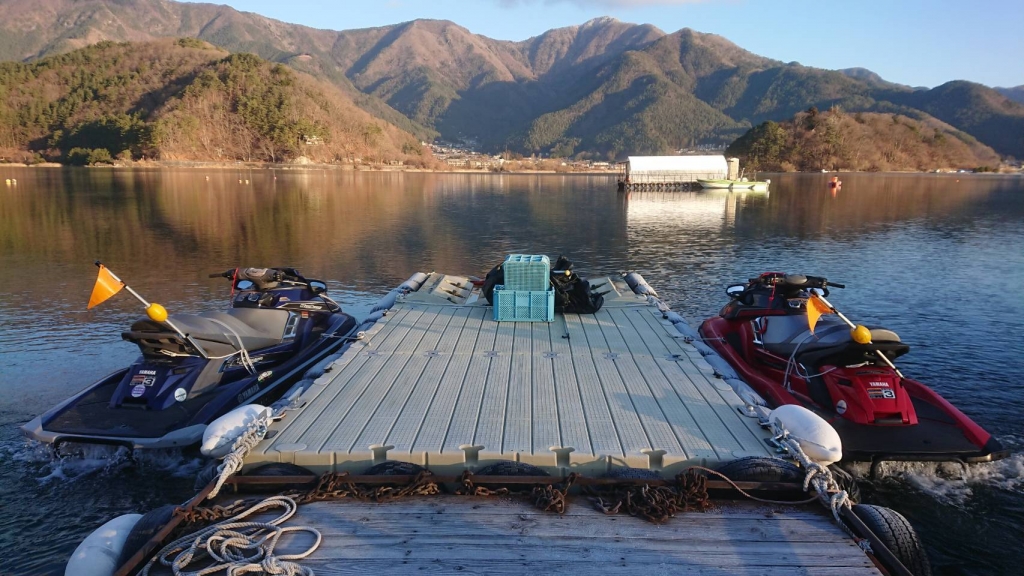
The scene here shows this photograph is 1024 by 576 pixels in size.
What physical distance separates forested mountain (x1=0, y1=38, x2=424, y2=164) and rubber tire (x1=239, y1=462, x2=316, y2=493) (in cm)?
12593

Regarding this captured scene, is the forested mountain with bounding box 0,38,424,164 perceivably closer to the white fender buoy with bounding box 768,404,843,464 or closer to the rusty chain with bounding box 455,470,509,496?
the rusty chain with bounding box 455,470,509,496

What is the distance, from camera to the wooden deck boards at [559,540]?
4.10 metres

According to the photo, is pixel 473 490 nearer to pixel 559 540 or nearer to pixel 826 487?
pixel 559 540

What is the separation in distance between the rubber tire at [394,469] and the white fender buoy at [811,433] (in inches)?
139

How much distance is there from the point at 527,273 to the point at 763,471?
5826 millimetres

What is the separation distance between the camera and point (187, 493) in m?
7.01

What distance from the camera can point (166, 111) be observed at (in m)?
122

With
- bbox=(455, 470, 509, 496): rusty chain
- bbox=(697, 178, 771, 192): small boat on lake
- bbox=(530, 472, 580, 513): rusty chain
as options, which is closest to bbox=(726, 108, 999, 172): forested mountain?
bbox=(697, 178, 771, 192): small boat on lake

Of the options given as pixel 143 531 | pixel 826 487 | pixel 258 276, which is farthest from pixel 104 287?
pixel 826 487

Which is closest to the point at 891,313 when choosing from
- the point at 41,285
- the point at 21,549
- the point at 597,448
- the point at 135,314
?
the point at 597,448

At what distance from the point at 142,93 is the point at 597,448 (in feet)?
524

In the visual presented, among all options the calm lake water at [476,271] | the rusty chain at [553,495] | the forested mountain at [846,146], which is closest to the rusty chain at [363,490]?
the rusty chain at [553,495]

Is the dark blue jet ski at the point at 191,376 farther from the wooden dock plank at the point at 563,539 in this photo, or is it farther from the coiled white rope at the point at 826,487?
the coiled white rope at the point at 826,487

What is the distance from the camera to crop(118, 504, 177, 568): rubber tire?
14.2ft
